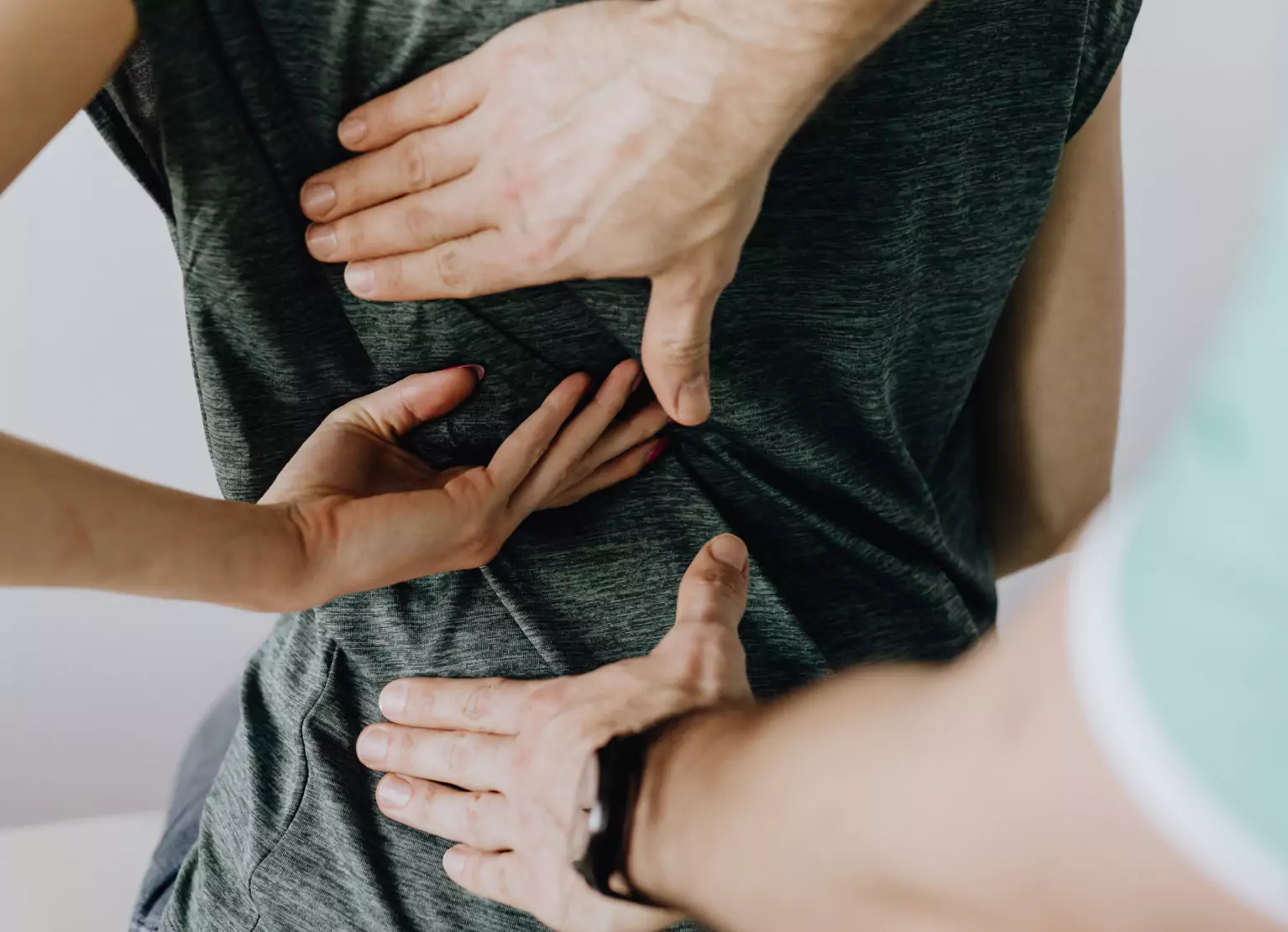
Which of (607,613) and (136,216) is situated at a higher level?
(136,216)

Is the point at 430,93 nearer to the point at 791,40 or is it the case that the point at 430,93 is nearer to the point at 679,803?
the point at 791,40

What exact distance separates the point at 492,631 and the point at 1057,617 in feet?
1.67

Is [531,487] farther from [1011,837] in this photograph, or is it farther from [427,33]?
[1011,837]

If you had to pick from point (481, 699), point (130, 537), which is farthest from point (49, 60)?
point (481, 699)

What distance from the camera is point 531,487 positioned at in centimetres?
71

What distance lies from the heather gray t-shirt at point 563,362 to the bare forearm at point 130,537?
97 mm

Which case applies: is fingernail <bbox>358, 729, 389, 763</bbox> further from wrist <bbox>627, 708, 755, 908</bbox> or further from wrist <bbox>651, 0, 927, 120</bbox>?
wrist <bbox>651, 0, 927, 120</bbox>

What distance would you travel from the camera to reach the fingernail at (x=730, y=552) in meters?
0.69

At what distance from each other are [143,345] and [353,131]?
803mm

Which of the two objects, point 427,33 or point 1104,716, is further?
point 427,33

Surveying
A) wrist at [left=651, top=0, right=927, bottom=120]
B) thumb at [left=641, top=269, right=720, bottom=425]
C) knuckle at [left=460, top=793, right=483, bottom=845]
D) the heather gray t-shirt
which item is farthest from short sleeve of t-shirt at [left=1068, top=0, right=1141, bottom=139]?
knuckle at [left=460, top=793, right=483, bottom=845]

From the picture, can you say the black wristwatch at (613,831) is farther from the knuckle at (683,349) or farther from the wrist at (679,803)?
the knuckle at (683,349)

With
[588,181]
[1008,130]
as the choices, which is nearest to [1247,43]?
[1008,130]

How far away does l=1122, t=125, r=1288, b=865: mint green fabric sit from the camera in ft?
0.72
